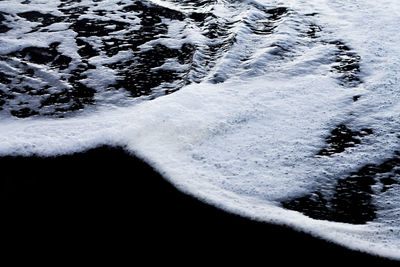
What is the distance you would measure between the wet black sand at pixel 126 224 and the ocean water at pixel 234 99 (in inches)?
4.9

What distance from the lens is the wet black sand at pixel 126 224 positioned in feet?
7.47

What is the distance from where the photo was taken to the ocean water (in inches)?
110

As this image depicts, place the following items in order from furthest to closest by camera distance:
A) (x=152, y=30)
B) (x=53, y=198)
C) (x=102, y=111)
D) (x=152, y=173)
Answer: (x=152, y=30) < (x=102, y=111) < (x=152, y=173) < (x=53, y=198)

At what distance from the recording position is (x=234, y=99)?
3852mm

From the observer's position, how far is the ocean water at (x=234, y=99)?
9.14 ft

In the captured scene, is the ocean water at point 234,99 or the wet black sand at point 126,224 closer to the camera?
the wet black sand at point 126,224

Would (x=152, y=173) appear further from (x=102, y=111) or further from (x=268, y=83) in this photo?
(x=268, y=83)

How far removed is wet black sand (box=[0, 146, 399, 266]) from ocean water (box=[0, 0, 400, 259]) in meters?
0.12

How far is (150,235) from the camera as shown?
2.39 m

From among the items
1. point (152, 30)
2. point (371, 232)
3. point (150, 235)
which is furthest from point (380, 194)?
point (152, 30)

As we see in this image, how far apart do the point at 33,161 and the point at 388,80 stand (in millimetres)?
3319

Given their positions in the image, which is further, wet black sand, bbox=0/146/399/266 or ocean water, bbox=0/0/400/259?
ocean water, bbox=0/0/400/259

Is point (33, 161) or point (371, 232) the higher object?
point (371, 232)

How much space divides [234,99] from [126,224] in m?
1.79
